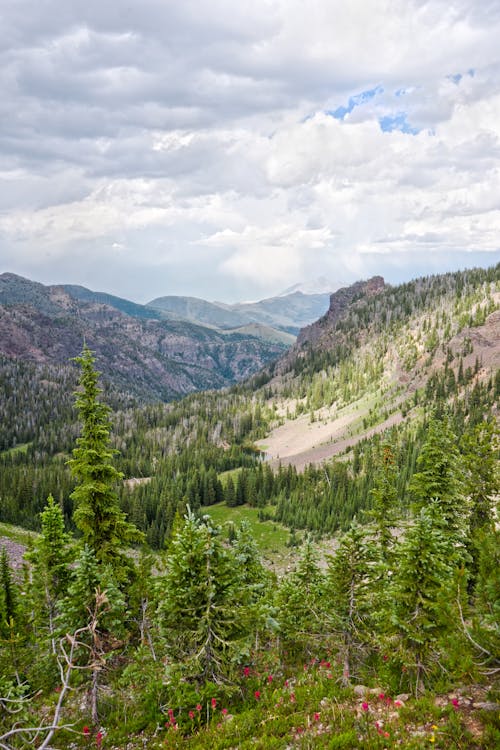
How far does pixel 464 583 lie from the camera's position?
13.2 m

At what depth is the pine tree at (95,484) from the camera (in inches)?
964

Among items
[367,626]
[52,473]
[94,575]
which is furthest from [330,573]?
[52,473]

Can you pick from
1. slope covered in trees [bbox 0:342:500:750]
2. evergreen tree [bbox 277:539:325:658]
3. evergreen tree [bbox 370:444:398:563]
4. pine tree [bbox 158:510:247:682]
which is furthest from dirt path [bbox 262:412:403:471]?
pine tree [bbox 158:510:247:682]

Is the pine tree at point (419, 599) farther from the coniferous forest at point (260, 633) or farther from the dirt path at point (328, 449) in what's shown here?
the dirt path at point (328, 449)

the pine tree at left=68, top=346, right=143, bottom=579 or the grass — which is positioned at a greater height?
the pine tree at left=68, top=346, right=143, bottom=579

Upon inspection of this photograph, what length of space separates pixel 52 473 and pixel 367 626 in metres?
125

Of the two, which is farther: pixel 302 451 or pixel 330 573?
pixel 302 451

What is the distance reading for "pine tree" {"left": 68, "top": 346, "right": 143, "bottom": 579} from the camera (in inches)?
964

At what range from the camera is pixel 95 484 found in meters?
24.5

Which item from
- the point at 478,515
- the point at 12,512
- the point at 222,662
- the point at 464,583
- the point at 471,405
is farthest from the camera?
the point at 471,405

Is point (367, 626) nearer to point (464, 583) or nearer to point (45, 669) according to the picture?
point (464, 583)

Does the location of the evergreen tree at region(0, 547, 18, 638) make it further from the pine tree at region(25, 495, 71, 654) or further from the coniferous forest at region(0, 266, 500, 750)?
the pine tree at region(25, 495, 71, 654)

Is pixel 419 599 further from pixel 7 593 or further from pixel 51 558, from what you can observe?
pixel 7 593

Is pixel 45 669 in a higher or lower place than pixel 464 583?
lower
